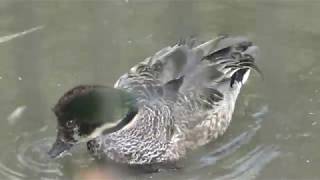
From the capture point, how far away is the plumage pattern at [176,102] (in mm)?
3787

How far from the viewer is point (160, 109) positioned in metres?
3.79

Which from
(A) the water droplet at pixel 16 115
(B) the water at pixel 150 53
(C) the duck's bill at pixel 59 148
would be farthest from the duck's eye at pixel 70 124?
(A) the water droplet at pixel 16 115

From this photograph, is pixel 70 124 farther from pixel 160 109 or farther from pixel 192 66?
pixel 192 66

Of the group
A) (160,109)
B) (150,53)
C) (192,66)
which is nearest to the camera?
(160,109)

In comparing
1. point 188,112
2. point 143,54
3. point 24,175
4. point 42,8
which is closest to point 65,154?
point 24,175

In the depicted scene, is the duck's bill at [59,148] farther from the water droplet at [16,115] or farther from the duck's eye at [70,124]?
the water droplet at [16,115]

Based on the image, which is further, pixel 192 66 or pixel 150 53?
pixel 150 53

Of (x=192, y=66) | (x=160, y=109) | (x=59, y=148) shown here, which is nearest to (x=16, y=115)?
(x=59, y=148)

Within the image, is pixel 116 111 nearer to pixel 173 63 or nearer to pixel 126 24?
pixel 173 63

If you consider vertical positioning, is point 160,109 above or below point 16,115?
below

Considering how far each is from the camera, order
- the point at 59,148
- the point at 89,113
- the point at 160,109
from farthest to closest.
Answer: the point at 160,109 < the point at 59,148 < the point at 89,113

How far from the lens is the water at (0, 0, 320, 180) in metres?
3.75

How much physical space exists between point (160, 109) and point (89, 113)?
1.43 ft

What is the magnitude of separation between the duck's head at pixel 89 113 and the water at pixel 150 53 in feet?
0.74
